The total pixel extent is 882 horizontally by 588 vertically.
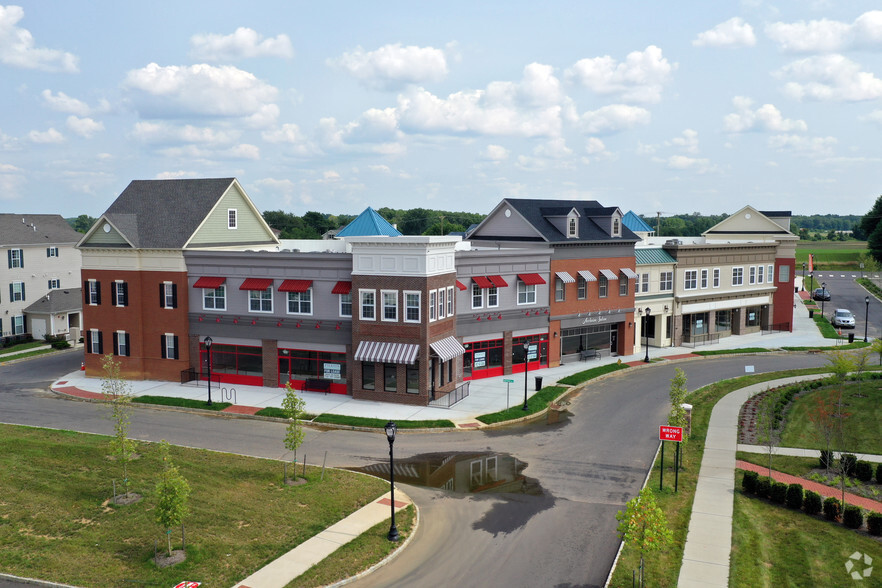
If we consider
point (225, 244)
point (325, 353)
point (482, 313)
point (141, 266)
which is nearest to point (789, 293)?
point (482, 313)

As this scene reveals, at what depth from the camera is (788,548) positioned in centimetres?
1938

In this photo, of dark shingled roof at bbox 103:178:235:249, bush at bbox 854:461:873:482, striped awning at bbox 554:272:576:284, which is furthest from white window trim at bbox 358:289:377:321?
bush at bbox 854:461:873:482

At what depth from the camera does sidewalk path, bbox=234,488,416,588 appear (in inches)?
683

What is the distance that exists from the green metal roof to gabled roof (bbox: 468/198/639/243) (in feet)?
6.84

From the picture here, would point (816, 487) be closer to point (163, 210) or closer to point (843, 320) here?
point (163, 210)

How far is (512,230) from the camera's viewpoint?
161 ft

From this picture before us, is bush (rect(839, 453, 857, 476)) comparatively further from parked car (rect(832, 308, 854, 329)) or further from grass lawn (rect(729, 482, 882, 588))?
parked car (rect(832, 308, 854, 329))

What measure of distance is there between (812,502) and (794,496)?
0.61 meters

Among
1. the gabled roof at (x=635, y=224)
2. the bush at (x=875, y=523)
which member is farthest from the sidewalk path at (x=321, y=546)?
the gabled roof at (x=635, y=224)

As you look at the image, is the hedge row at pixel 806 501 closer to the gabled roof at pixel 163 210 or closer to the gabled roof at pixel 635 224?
the gabled roof at pixel 163 210

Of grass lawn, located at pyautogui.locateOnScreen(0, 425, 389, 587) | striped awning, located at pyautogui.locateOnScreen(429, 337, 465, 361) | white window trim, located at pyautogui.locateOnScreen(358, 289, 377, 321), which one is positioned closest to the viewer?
grass lawn, located at pyautogui.locateOnScreen(0, 425, 389, 587)

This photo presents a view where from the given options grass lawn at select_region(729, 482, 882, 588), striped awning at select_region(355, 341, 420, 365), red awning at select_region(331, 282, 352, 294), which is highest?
red awning at select_region(331, 282, 352, 294)

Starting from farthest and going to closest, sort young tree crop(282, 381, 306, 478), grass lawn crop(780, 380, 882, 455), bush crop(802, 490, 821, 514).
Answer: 1. grass lawn crop(780, 380, 882, 455)
2. young tree crop(282, 381, 306, 478)
3. bush crop(802, 490, 821, 514)

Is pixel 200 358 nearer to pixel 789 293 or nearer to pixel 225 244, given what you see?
pixel 225 244
